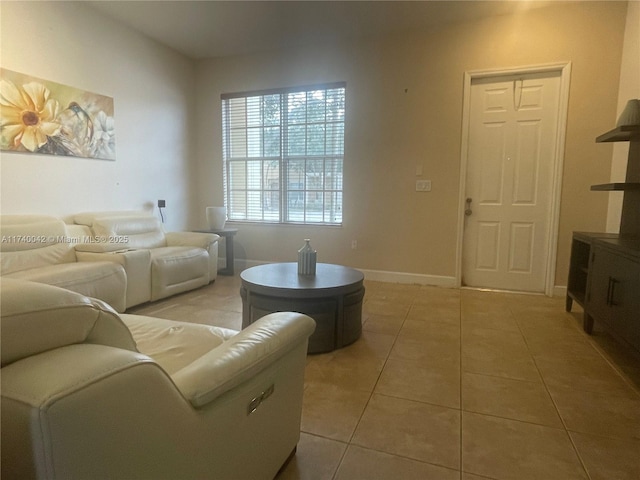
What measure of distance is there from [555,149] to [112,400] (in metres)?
4.18

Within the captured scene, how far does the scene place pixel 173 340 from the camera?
4.80 feet

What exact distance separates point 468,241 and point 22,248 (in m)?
4.18

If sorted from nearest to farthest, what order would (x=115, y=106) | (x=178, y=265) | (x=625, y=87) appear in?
(x=625, y=87)
(x=178, y=265)
(x=115, y=106)

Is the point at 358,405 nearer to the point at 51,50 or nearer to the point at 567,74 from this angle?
the point at 567,74

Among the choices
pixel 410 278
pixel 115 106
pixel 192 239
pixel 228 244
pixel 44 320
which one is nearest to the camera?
pixel 44 320

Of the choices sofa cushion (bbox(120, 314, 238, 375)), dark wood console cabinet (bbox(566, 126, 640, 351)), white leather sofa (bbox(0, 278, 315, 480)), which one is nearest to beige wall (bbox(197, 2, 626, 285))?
dark wood console cabinet (bbox(566, 126, 640, 351))

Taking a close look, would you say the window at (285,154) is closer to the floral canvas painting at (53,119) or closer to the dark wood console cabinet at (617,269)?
the floral canvas painting at (53,119)

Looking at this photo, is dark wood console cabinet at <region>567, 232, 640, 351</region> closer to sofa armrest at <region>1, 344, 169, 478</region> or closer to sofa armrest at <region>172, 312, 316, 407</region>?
sofa armrest at <region>172, 312, 316, 407</region>

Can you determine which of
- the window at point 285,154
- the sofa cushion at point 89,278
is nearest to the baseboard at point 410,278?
the window at point 285,154

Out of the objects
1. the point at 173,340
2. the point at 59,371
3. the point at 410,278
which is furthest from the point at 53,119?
the point at 410,278

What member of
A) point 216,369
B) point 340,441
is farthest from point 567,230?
point 216,369

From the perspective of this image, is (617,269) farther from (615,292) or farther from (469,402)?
(469,402)

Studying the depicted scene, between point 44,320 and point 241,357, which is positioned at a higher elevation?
point 44,320

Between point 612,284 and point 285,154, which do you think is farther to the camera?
point 285,154
